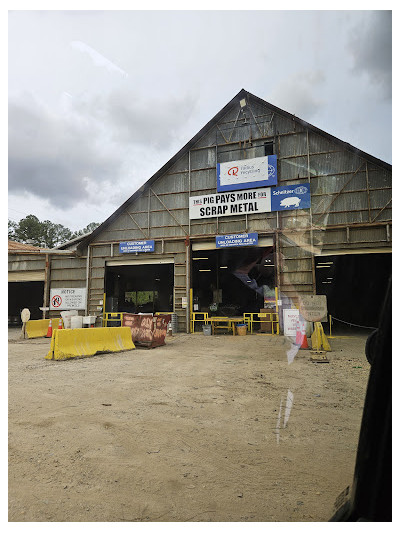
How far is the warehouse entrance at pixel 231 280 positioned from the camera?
52.5 feet

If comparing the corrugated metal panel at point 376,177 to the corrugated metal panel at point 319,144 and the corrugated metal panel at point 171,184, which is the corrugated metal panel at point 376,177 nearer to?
the corrugated metal panel at point 319,144

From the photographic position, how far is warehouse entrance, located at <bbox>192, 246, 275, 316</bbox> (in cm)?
1599

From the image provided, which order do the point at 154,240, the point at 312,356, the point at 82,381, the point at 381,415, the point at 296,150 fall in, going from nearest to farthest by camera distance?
the point at 381,415, the point at 82,381, the point at 312,356, the point at 296,150, the point at 154,240

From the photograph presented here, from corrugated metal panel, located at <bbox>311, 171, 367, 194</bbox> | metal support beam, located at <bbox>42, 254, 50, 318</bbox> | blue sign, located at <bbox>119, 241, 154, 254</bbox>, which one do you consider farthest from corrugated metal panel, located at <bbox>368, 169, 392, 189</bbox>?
metal support beam, located at <bbox>42, 254, 50, 318</bbox>

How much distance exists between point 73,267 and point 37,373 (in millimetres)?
11192

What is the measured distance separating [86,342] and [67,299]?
30.7ft

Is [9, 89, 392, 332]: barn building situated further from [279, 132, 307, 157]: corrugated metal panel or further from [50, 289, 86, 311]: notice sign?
[50, 289, 86, 311]: notice sign

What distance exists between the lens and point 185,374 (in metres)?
Answer: 5.28

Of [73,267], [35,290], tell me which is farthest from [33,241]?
[73,267]

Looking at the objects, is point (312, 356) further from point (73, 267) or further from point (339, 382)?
point (73, 267)

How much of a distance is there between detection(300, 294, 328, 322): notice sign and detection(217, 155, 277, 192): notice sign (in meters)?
6.74

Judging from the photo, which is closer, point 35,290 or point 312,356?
point 312,356

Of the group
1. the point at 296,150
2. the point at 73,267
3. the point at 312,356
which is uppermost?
the point at 296,150

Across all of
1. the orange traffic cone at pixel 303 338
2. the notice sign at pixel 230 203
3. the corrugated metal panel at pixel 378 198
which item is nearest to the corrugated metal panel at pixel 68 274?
the notice sign at pixel 230 203
